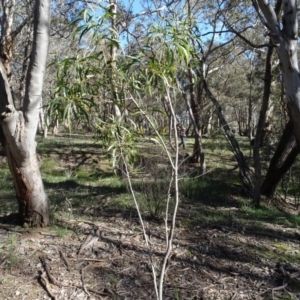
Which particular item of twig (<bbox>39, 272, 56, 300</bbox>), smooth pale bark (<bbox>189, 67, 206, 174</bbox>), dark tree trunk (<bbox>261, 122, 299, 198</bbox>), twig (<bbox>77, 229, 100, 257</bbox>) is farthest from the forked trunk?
smooth pale bark (<bbox>189, 67, 206, 174</bbox>)

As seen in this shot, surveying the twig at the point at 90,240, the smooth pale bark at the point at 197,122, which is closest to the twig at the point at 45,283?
the twig at the point at 90,240

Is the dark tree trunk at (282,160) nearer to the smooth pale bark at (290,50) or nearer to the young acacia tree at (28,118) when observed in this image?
the smooth pale bark at (290,50)

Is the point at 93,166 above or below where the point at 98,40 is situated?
below

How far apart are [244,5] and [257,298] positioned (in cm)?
1043

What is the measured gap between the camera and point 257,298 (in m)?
3.61

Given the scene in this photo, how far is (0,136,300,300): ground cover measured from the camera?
369cm

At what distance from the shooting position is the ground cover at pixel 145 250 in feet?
12.1

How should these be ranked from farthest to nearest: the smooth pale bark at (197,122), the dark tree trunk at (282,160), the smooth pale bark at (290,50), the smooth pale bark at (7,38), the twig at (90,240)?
the smooth pale bark at (7,38) < the smooth pale bark at (197,122) < the dark tree trunk at (282,160) < the smooth pale bark at (290,50) < the twig at (90,240)

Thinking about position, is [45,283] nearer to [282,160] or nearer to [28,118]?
[28,118]

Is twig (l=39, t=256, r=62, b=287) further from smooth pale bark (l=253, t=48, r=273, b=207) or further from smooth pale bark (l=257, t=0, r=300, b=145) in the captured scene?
smooth pale bark (l=253, t=48, r=273, b=207)

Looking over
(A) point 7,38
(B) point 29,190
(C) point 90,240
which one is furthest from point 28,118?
(A) point 7,38

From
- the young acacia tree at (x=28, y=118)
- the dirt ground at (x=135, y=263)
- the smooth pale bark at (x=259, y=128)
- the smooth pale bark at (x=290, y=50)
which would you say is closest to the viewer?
the dirt ground at (x=135, y=263)

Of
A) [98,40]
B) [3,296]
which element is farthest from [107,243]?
[98,40]

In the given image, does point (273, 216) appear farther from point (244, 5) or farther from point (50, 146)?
point (50, 146)
